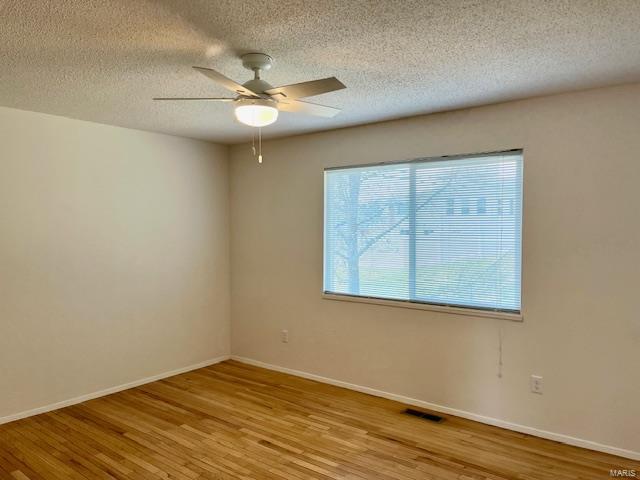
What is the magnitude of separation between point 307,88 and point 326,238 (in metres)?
2.30

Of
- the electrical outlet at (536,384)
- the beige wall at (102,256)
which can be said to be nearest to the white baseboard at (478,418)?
the electrical outlet at (536,384)

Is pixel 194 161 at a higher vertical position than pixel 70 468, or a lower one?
higher

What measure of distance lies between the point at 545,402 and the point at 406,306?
1220 millimetres

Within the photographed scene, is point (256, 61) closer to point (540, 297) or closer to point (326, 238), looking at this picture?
point (326, 238)

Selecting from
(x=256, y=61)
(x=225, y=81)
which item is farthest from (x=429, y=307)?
(x=225, y=81)

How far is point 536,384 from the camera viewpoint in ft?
10.6

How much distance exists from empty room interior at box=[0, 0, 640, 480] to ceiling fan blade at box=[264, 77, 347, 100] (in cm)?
2

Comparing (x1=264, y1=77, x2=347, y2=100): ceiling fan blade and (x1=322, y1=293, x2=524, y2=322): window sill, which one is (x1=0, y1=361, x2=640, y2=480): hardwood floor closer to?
(x1=322, y1=293, x2=524, y2=322): window sill

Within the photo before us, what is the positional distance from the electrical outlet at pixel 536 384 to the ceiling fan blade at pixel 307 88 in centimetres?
249

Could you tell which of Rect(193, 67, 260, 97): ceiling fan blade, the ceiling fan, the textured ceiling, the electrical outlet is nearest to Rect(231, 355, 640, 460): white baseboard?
the electrical outlet

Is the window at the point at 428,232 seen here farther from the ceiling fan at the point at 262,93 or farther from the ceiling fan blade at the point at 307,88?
the ceiling fan blade at the point at 307,88

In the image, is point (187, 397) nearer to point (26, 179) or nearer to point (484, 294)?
point (26, 179)

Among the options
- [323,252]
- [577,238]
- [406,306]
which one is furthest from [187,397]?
[577,238]

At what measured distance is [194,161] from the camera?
4789mm
